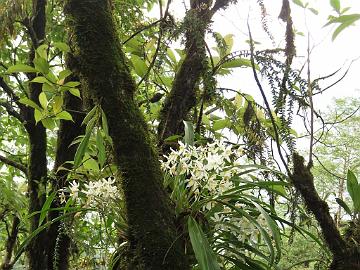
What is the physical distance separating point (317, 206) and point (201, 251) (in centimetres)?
30

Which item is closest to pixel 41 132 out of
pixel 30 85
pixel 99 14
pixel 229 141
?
pixel 30 85

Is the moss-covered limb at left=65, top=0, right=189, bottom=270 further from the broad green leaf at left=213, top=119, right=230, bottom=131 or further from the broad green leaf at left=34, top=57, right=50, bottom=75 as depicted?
the broad green leaf at left=213, top=119, right=230, bottom=131

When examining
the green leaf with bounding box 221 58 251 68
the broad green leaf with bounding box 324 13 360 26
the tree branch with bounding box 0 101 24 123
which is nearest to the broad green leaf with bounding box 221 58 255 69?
the green leaf with bounding box 221 58 251 68

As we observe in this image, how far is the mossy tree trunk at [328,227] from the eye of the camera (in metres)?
0.76

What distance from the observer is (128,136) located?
2.75 ft

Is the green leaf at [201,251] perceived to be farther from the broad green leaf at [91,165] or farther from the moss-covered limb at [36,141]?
the moss-covered limb at [36,141]

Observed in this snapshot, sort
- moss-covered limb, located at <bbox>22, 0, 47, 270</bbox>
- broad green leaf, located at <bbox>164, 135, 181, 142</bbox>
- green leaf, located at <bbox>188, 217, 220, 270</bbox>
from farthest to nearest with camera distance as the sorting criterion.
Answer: moss-covered limb, located at <bbox>22, 0, 47, 270</bbox> → broad green leaf, located at <bbox>164, 135, 181, 142</bbox> → green leaf, located at <bbox>188, 217, 220, 270</bbox>

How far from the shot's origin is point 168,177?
Result: 96 centimetres

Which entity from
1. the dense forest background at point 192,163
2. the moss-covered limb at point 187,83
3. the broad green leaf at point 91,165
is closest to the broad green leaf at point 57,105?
the dense forest background at point 192,163

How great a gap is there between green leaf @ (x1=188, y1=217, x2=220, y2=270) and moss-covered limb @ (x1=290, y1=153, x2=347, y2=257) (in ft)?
0.84

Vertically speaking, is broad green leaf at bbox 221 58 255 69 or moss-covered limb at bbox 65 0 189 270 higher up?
broad green leaf at bbox 221 58 255 69

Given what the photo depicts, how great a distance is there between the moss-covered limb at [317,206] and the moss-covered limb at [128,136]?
29 cm

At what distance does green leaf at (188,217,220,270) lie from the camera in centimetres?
69

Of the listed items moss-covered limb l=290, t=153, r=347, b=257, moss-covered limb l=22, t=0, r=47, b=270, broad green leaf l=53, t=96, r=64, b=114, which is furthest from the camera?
moss-covered limb l=22, t=0, r=47, b=270
